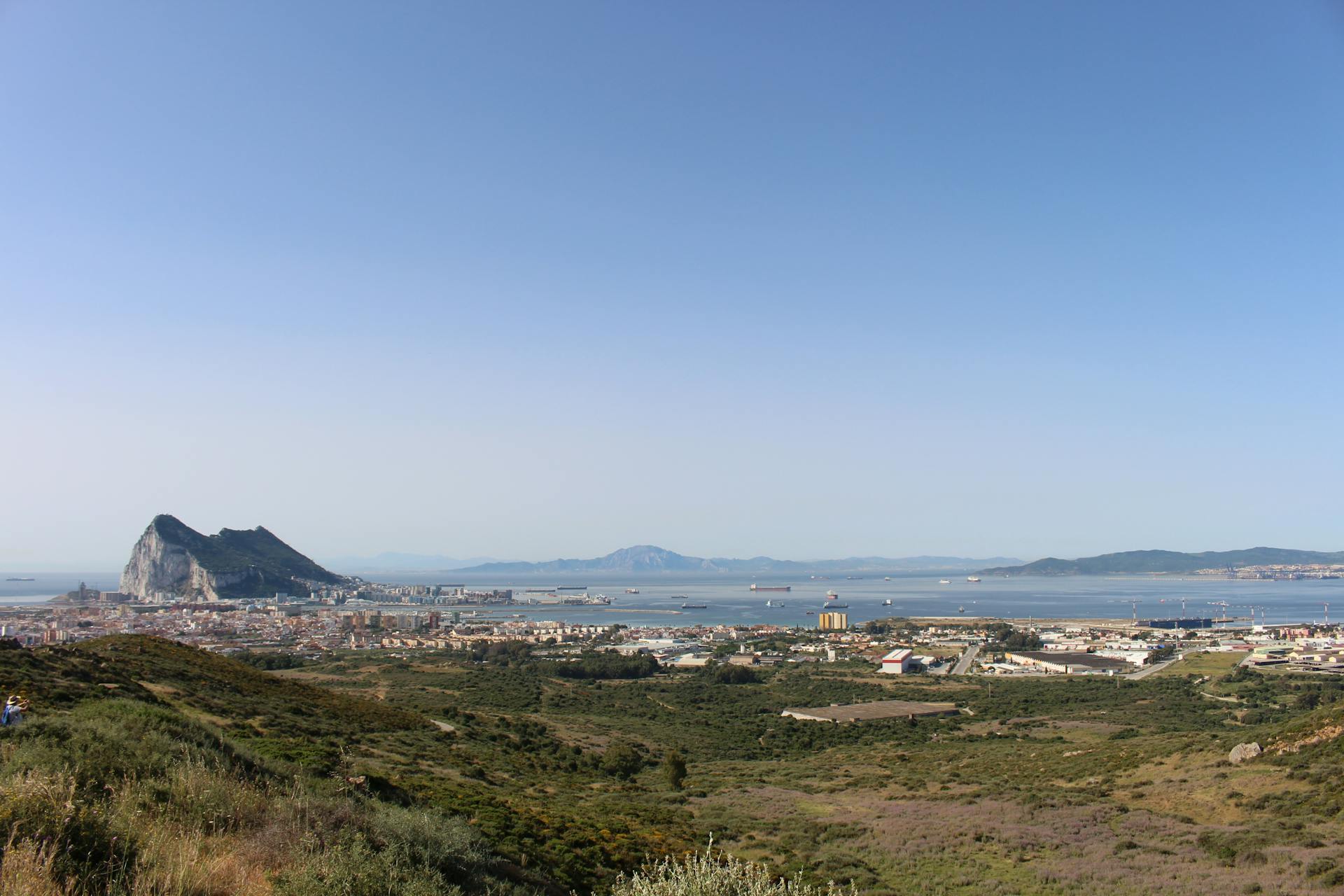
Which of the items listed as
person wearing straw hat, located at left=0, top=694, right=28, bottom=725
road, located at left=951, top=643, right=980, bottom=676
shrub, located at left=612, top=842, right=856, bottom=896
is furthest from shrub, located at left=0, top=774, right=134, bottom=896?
road, located at left=951, top=643, right=980, bottom=676

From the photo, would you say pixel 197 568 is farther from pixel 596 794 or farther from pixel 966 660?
pixel 596 794

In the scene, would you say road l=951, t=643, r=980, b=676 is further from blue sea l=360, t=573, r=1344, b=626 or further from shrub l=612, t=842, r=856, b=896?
shrub l=612, t=842, r=856, b=896

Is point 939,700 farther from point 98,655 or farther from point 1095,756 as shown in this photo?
point 98,655

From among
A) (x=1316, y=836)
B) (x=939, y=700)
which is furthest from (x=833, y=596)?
(x=1316, y=836)

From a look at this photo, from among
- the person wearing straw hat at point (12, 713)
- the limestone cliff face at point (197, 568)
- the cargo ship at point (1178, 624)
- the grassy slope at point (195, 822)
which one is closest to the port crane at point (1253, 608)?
the cargo ship at point (1178, 624)

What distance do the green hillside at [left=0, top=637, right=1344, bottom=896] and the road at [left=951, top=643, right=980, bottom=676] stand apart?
68.1 ft

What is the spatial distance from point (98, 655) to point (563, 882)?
65.3 ft

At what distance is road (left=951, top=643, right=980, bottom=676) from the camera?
6099 cm

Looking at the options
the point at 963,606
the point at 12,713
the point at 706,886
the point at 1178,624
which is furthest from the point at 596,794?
the point at 963,606

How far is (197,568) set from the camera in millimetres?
150125

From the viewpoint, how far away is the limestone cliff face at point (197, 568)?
14750cm

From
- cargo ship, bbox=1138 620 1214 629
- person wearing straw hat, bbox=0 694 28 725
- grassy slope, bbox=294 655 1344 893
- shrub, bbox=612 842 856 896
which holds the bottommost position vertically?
cargo ship, bbox=1138 620 1214 629

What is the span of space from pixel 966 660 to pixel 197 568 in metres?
146

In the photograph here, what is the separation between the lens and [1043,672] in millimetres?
60000
